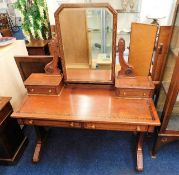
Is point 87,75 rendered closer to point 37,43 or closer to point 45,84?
point 45,84

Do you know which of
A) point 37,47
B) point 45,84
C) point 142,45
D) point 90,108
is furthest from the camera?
point 37,47

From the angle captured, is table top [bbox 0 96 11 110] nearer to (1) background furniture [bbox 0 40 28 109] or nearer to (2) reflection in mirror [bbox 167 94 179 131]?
(1) background furniture [bbox 0 40 28 109]

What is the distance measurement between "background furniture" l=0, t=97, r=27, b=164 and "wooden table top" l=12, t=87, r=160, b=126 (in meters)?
0.22

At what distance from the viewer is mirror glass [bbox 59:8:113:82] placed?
1.20 metres

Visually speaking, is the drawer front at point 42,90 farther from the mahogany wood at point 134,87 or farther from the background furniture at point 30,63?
the mahogany wood at point 134,87

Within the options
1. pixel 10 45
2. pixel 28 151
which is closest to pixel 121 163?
pixel 28 151

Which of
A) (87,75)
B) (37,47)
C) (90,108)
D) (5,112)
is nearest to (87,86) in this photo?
(87,75)

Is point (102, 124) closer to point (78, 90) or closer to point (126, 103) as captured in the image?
point (126, 103)

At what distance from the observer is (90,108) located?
4.10ft

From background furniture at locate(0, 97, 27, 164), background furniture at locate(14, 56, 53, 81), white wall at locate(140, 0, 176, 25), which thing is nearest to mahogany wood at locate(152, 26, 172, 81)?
background furniture at locate(14, 56, 53, 81)

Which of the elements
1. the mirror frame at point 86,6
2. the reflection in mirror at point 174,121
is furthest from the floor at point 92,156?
the mirror frame at point 86,6

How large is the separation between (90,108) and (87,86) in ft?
0.90

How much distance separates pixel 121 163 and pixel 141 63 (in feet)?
3.47

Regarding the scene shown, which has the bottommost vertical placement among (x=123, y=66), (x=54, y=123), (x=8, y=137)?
(x=8, y=137)
